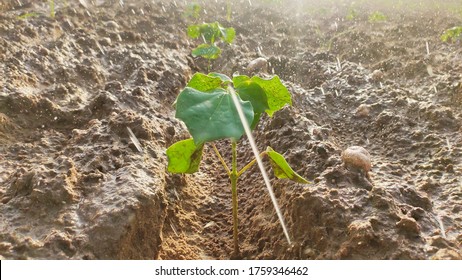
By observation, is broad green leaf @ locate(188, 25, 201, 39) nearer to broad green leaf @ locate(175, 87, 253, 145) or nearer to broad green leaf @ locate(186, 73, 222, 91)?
broad green leaf @ locate(186, 73, 222, 91)

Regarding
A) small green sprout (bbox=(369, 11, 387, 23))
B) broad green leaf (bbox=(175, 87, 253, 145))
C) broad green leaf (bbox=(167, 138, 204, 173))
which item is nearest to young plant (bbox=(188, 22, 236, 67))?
small green sprout (bbox=(369, 11, 387, 23))

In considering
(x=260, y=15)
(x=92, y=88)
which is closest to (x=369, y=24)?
(x=260, y=15)

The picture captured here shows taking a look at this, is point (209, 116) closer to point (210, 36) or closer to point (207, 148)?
point (207, 148)

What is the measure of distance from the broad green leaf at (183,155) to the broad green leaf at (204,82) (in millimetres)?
176

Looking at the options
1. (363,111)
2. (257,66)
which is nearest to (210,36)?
(257,66)

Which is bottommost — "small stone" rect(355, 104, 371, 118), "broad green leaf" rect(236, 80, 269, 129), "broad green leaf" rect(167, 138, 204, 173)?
"broad green leaf" rect(167, 138, 204, 173)

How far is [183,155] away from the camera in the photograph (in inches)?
49.1

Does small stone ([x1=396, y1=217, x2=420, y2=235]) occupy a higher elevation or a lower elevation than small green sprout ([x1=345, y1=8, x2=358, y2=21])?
lower

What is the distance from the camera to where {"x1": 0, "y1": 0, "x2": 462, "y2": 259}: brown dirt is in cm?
125

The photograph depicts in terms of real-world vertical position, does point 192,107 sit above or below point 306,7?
below

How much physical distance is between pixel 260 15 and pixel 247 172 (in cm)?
276

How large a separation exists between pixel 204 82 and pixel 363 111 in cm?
126

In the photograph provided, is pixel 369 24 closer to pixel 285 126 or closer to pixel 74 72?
pixel 285 126

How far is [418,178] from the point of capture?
65.4 inches
